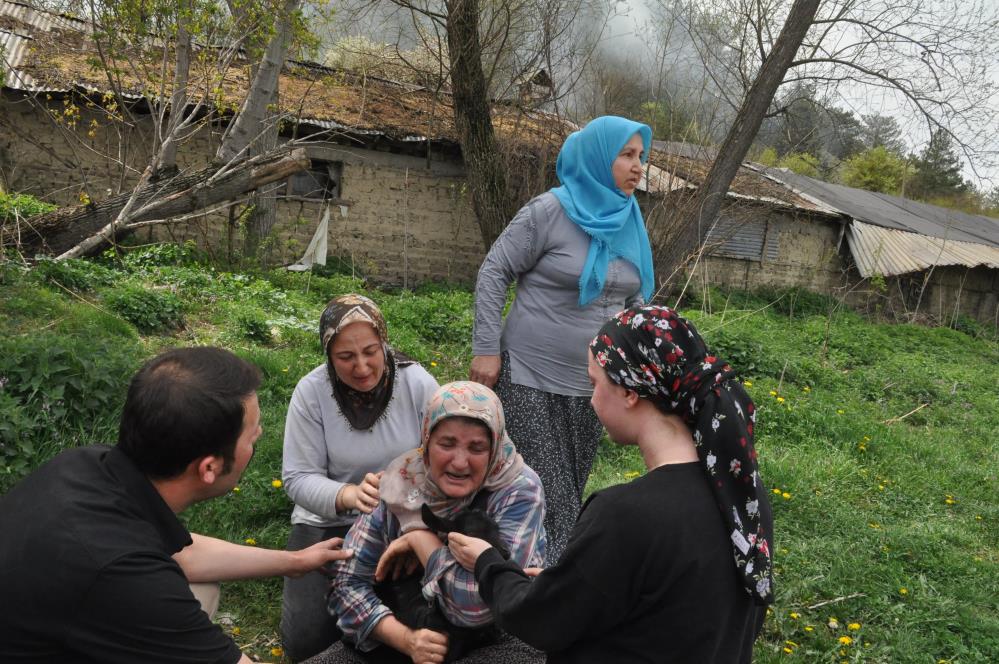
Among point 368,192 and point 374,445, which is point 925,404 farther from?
point 368,192

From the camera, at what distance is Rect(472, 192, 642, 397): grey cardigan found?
10.9ft

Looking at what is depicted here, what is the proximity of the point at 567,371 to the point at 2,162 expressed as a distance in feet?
36.4

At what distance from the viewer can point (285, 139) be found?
12836 millimetres

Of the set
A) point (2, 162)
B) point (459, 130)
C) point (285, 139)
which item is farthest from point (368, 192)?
point (2, 162)

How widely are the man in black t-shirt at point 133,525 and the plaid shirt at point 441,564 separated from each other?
2.46ft

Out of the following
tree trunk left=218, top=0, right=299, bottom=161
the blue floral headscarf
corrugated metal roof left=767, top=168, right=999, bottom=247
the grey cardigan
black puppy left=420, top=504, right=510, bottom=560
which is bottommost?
black puppy left=420, top=504, right=510, bottom=560

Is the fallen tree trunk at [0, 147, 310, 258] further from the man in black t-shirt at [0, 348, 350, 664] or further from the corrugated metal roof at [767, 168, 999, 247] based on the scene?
the corrugated metal roof at [767, 168, 999, 247]

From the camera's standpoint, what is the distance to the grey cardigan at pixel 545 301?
3.33 m

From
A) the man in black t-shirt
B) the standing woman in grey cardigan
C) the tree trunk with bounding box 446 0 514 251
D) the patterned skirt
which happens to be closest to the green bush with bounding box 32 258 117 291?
the tree trunk with bounding box 446 0 514 251

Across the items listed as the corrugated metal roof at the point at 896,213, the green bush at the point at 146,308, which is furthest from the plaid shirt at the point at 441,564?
the corrugated metal roof at the point at 896,213

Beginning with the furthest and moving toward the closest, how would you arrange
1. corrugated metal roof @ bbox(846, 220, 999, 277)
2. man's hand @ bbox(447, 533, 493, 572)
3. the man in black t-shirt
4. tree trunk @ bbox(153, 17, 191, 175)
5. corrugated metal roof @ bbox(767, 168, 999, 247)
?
1. corrugated metal roof @ bbox(767, 168, 999, 247)
2. corrugated metal roof @ bbox(846, 220, 999, 277)
3. tree trunk @ bbox(153, 17, 191, 175)
4. man's hand @ bbox(447, 533, 493, 572)
5. the man in black t-shirt

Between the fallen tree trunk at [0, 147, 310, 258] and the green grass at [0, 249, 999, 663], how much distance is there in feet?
1.59

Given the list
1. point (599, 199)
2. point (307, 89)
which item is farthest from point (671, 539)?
point (307, 89)

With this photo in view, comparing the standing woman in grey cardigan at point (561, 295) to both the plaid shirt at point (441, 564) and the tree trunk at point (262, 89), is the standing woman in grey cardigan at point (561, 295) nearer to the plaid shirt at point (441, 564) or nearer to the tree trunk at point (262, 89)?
the plaid shirt at point (441, 564)
